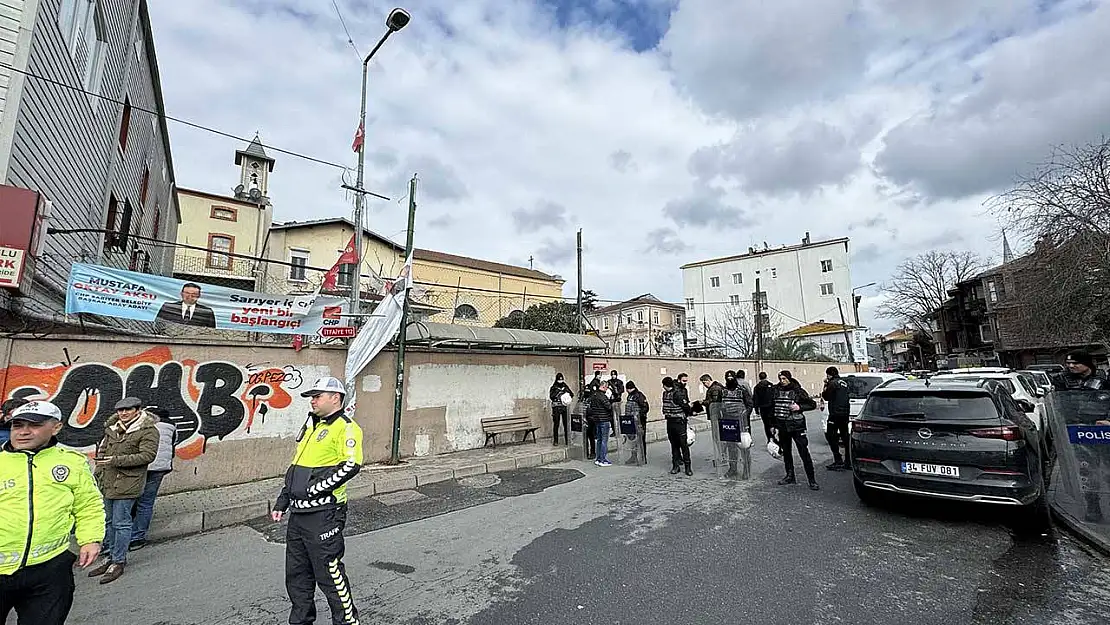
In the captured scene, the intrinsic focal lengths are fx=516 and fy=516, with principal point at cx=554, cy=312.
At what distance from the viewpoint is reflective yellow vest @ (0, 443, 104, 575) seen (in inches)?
98.7

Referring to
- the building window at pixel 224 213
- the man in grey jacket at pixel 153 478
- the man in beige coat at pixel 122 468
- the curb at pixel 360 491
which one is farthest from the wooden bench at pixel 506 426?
the building window at pixel 224 213

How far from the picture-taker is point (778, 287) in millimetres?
53406

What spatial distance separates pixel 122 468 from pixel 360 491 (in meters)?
3.36

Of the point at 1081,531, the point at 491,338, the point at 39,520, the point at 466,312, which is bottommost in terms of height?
the point at 1081,531

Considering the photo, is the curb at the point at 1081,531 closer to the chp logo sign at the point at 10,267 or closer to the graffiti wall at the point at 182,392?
the graffiti wall at the point at 182,392

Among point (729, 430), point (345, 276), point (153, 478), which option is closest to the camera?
point (153, 478)

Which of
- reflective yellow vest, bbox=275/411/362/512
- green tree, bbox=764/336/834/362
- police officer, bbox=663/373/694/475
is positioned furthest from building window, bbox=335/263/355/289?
green tree, bbox=764/336/834/362

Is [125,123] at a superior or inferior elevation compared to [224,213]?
inferior

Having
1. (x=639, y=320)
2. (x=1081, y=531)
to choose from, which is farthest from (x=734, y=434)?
(x=639, y=320)

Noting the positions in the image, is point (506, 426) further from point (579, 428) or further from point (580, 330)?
point (580, 330)

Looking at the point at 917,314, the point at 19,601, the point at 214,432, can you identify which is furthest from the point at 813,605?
the point at 917,314

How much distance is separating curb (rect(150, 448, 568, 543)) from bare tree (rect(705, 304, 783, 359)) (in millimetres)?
26948

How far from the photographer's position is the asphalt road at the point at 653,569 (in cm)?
384

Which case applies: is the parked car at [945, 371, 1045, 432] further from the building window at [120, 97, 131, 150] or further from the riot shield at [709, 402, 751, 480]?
the building window at [120, 97, 131, 150]
